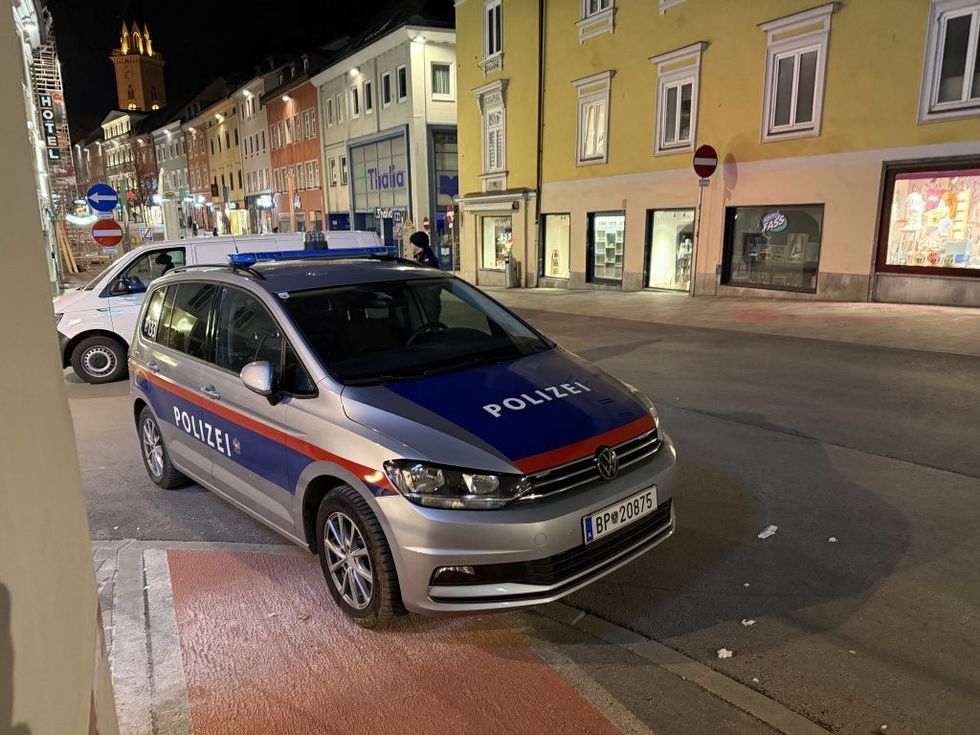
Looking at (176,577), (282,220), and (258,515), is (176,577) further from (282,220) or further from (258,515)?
(282,220)

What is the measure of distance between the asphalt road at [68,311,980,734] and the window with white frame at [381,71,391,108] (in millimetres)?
27010

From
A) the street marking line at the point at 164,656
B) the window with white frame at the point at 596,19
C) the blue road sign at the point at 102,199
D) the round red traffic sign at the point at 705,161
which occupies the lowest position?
the street marking line at the point at 164,656

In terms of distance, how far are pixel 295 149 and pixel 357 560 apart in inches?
1758

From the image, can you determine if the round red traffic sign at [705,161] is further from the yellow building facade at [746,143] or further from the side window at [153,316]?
the side window at [153,316]

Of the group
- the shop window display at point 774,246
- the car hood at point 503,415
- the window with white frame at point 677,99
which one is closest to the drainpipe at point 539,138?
the window with white frame at point 677,99

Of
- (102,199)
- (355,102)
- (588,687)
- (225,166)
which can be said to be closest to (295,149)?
(355,102)

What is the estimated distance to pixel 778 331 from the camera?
Answer: 1209 cm

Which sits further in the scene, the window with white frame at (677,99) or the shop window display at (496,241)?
the shop window display at (496,241)

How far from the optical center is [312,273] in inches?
175

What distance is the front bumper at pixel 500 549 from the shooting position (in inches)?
119

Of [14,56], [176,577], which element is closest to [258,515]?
[176,577]

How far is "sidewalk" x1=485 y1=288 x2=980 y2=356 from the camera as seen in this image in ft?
35.4

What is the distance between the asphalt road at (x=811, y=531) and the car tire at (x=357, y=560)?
1095mm

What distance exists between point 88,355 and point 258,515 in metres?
6.98
